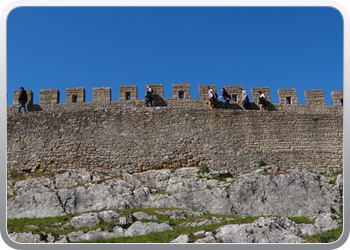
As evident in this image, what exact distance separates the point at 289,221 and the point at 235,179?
375 cm

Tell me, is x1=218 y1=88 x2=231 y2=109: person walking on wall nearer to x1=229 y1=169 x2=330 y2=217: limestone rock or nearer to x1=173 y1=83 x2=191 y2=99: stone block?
x1=173 y1=83 x2=191 y2=99: stone block

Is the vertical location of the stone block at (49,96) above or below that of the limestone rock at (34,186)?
above

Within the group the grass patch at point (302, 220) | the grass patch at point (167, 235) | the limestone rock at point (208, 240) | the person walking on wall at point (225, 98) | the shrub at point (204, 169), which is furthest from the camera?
the person walking on wall at point (225, 98)

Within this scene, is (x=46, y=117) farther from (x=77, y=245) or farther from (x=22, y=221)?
(x=77, y=245)

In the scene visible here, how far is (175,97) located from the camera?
18.6 m

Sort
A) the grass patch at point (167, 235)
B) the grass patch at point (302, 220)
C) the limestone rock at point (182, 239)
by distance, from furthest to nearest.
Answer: the grass patch at point (302, 220) < the grass patch at point (167, 235) < the limestone rock at point (182, 239)

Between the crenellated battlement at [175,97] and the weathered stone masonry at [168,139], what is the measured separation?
5.59 feet

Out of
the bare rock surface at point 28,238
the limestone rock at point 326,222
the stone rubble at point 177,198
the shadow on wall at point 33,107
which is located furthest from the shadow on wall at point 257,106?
the bare rock surface at point 28,238

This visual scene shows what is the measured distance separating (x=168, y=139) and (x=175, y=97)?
3.61 m

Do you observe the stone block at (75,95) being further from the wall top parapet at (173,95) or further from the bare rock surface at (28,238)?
the bare rock surface at (28,238)

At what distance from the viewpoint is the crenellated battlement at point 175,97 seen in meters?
18.4

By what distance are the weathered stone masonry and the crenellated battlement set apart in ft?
5.59

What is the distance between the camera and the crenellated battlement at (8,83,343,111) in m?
18.4

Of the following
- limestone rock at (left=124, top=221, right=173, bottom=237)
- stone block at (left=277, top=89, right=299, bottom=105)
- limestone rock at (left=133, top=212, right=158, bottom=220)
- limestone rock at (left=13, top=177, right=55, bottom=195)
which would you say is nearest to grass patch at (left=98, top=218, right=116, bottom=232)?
limestone rock at (left=124, top=221, right=173, bottom=237)
